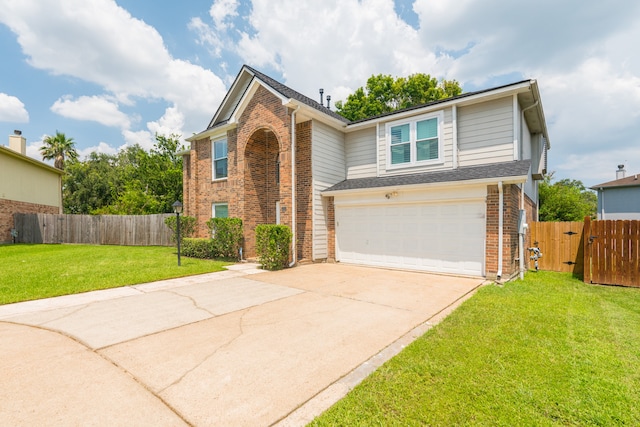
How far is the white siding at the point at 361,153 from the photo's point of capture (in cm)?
1121

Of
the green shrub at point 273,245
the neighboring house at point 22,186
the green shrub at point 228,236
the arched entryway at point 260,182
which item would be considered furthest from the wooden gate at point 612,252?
the neighboring house at point 22,186

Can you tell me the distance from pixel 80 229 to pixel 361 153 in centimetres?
1853

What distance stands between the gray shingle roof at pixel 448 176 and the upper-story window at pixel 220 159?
5672 millimetres

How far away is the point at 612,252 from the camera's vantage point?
727 centimetres

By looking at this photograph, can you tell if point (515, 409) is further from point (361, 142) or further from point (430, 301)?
point (361, 142)

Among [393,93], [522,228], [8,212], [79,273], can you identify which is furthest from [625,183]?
[8,212]

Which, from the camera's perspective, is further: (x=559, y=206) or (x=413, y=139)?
(x=559, y=206)

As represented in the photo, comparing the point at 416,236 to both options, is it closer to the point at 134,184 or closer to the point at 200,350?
the point at 200,350

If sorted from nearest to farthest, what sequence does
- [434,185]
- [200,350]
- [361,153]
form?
1. [200,350]
2. [434,185]
3. [361,153]

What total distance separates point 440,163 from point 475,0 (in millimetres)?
4753

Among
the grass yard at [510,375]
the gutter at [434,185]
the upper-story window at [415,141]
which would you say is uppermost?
the upper-story window at [415,141]

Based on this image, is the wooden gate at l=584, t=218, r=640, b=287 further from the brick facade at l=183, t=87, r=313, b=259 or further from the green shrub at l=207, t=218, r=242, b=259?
the green shrub at l=207, t=218, r=242, b=259

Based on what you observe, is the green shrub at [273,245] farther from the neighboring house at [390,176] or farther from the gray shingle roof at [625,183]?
the gray shingle roof at [625,183]

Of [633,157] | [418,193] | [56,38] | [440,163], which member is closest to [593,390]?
[418,193]
